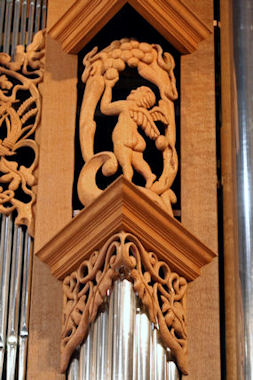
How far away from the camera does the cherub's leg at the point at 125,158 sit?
4.85 m

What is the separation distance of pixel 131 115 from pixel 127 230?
0.60 m

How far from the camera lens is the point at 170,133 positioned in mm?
5059

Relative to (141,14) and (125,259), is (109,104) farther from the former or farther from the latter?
(125,259)

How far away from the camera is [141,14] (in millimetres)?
5188

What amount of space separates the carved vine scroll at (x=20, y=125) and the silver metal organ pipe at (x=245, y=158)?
98 cm

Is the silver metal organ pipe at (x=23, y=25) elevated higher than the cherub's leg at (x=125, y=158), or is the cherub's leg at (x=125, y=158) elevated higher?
the silver metal organ pipe at (x=23, y=25)

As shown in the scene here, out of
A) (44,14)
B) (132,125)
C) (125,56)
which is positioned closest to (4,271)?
(132,125)

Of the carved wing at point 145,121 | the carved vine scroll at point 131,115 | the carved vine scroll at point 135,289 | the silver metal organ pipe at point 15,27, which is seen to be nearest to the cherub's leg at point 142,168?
the carved vine scroll at point 131,115

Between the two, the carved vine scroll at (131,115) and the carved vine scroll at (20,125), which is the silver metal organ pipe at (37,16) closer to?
the carved vine scroll at (20,125)

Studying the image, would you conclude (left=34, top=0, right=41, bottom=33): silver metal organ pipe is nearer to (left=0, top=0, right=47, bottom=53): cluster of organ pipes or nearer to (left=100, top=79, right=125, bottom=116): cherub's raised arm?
(left=0, top=0, right=47, bottom=53): cluster of organ pipes

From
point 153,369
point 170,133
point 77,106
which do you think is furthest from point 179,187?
point 153,369

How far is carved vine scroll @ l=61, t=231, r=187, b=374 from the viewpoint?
14.8 feet

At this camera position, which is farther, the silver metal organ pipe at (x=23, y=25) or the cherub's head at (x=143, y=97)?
the silver metal organ pipe at (x=23, y=25)

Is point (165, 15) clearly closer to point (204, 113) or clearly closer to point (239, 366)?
point (204, 113)
